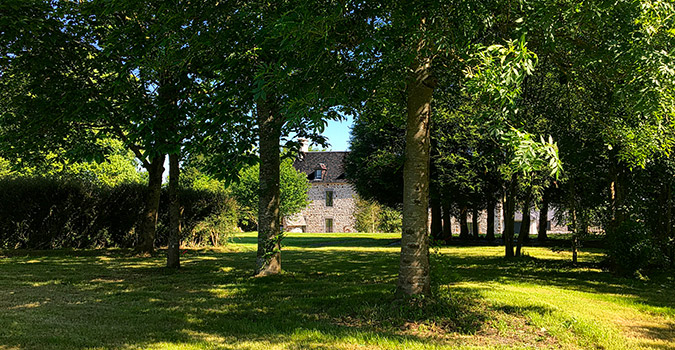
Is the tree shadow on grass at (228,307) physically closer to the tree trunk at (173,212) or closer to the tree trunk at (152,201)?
the tree trunk at (173,212)

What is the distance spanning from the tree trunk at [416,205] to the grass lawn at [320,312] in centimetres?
33

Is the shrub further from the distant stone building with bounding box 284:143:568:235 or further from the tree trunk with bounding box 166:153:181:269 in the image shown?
the distant stone building with bounding box 284:143:568:235

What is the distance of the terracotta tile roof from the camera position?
53562 mm

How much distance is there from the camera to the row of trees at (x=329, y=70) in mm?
4543

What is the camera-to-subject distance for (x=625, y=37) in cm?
497

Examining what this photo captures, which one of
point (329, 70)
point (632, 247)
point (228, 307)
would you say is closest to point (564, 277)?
point (632, 247)

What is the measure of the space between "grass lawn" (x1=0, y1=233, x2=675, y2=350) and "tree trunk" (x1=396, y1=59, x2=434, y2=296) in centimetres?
33

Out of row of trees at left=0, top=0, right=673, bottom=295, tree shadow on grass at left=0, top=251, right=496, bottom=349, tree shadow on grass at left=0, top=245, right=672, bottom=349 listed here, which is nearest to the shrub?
tree shadow on grass at left=0, top=245, right=672, bottom=349

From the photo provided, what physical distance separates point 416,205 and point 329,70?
2.40m

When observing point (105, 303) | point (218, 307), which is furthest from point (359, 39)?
point (105, 303)

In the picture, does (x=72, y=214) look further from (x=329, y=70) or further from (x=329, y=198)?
(x=329, y=198)

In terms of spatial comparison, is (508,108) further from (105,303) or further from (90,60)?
(90,60)

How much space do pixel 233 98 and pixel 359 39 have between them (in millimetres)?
2694

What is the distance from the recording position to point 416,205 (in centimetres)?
640
